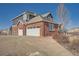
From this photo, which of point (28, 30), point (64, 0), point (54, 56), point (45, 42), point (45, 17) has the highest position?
point (64, 0)

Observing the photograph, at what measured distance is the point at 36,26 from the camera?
218 centimetres

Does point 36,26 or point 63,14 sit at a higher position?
point 63,14

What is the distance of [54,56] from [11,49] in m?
0.47

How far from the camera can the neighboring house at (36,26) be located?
2.16 meters

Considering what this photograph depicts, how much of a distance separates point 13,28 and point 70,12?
0.65 meters

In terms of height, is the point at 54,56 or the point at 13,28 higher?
the point at 13,28

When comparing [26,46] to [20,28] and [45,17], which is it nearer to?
[20,28]

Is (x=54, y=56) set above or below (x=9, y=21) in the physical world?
below

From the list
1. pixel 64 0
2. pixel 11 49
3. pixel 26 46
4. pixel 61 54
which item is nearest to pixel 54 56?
pixel 61 54

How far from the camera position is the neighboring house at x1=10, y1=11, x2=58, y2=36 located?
2.16m

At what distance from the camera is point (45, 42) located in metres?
2.14

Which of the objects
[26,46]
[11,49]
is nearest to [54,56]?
[26,46]

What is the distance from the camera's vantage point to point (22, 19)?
2203mm

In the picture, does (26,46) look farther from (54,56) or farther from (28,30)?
(54,56)
